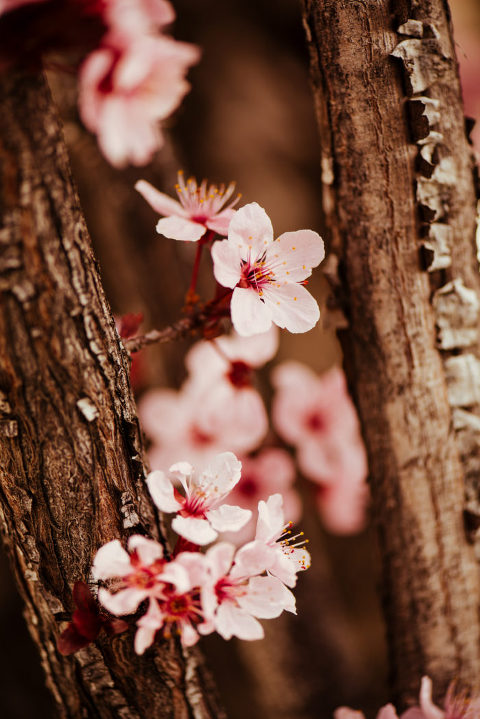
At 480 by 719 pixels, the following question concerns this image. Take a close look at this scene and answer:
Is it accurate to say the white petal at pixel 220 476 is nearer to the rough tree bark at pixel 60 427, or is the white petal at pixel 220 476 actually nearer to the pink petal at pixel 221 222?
the rough tree bark at pixel 60 427

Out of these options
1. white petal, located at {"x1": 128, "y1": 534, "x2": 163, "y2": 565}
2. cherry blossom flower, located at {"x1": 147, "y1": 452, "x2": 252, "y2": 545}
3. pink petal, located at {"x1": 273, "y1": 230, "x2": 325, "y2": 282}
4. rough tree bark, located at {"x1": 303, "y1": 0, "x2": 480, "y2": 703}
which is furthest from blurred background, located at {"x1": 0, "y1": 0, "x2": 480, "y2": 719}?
white petal, located at {"x1": 128, "y1": 534, "x2": 163, "y2": 565}

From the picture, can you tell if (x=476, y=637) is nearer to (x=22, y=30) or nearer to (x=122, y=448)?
(x=122, y=448)

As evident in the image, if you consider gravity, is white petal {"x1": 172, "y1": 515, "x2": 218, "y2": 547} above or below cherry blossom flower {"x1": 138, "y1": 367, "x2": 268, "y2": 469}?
below

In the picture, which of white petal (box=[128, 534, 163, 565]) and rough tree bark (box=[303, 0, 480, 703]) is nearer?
white petal (box=[128, 534, 163, 565])

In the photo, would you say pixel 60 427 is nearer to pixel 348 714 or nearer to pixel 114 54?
pixel 114 54

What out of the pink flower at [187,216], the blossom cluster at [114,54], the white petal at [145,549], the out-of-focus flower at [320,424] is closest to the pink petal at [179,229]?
the pink flower at [187,216]

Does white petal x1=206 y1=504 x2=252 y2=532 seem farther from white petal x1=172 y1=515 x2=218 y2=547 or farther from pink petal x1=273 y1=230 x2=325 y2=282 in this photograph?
pink petal x1=273 y1=230 x2=325 y2=282

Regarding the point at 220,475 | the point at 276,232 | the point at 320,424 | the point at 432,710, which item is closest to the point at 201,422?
the point at 320,424

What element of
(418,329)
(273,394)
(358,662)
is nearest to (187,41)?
(273,394)
